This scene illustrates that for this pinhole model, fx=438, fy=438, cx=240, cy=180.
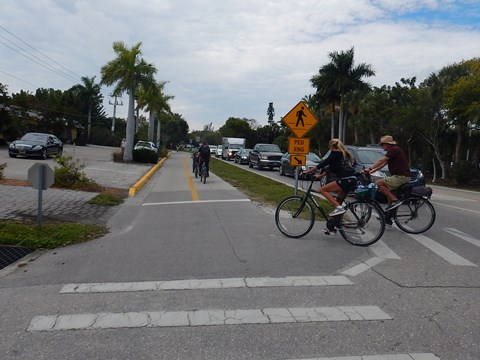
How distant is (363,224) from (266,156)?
2254 centimetres

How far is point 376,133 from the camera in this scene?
140ft

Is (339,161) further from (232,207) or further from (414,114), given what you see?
(414,114)

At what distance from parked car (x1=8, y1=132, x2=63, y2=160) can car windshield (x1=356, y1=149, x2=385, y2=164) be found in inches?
648

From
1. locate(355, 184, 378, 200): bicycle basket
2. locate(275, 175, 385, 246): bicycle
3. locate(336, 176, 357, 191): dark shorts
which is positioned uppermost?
locate(336, 176, 357, 191): dark shorts

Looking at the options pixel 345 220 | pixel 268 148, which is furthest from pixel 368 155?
pixel 268 148

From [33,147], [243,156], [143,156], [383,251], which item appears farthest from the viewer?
[243,156]

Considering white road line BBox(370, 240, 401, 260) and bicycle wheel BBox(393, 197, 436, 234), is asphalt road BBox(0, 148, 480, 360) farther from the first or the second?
bicycle wheel BBox(393, 197, 436, 234)

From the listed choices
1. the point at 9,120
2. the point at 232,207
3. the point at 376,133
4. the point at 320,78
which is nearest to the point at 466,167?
the point at 376,133

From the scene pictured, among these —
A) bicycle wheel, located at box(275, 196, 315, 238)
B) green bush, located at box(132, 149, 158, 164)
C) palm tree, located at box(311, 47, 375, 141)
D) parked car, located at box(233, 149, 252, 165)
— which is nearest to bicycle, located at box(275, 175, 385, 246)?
bicycle wheel, located at box(275, 196, 315, 238)

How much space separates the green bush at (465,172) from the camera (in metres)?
30.1

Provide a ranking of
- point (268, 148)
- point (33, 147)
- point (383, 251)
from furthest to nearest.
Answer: point (268, 148), point (33, 147), point (383, 251)

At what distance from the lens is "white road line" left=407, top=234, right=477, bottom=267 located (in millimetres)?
6289

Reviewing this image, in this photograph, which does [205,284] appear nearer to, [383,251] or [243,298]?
[243,298]

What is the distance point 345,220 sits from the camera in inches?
292
